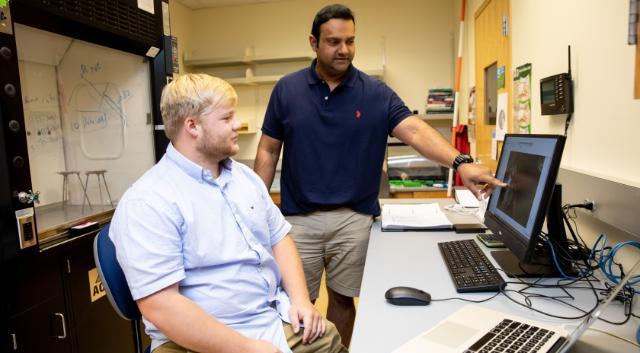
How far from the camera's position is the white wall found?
4.26 m

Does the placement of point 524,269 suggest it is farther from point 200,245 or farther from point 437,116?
point 437,116

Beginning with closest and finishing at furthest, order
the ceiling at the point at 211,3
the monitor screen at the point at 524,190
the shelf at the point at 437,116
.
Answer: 1. the monitor screen at the point at 524,190
2. the shelf at the point at 437,116
3. the ceiling at the point at 211,3

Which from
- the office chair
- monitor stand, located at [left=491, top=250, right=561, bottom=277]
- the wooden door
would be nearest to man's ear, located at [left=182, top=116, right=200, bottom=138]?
the office chair

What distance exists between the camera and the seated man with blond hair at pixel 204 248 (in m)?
1.03

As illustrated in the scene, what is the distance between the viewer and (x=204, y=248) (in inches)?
43.6

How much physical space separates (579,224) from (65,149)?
2127 millimetres

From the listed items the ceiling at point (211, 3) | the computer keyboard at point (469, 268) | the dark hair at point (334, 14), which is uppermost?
the ceiling at point (211, 3)

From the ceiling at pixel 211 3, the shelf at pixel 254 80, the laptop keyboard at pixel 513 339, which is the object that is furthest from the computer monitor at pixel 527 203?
the ceiling at pixel 211 3

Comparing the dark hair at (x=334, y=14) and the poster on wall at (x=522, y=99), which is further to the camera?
the poster on wall at (x=522, y=99)

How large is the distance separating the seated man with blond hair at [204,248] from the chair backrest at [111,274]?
0.07 meters

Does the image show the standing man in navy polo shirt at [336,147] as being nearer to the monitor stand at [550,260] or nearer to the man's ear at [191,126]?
the monitor stand at [550,260]

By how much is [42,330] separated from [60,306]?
10 centimetres

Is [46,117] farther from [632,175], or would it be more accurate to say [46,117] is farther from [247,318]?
[632,175]

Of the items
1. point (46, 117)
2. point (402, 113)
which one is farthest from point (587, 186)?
point (46, 117)
